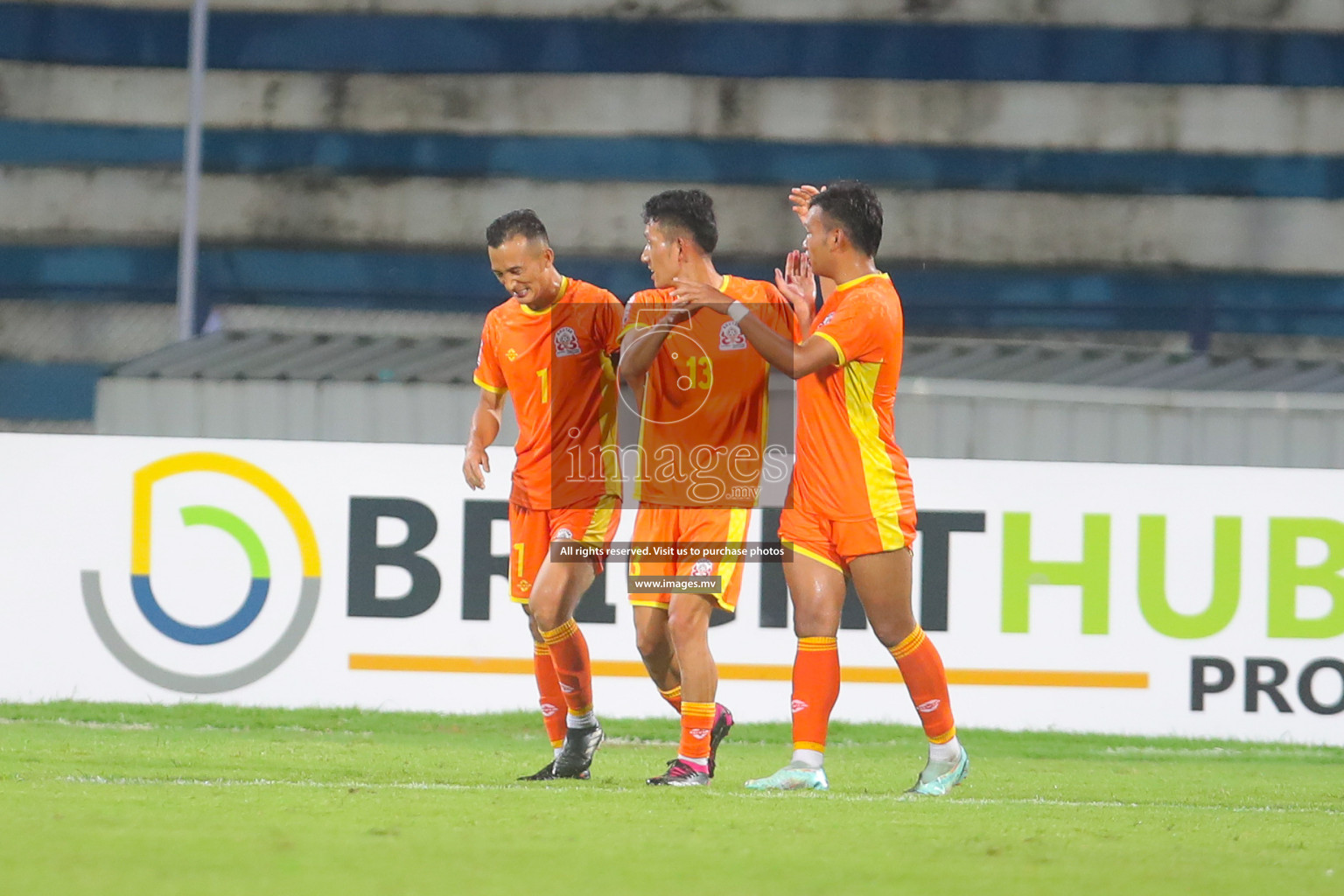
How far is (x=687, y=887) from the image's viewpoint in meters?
3.80

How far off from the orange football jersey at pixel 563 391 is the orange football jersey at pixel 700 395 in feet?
0.91

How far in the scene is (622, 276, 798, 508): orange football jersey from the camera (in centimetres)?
584

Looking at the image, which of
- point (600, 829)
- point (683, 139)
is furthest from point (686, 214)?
A: point (683, 139)

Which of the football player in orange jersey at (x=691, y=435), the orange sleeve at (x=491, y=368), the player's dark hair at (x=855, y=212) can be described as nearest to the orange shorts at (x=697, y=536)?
the football player in orange jersey at (x=691, y=435)

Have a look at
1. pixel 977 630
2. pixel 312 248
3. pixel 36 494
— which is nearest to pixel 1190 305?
pixel 312 248

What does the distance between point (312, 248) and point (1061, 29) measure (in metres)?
10.3

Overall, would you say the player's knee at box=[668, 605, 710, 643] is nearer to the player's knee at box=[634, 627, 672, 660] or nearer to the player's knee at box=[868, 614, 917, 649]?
the player's knee at box=[634, 627, 672, 660]

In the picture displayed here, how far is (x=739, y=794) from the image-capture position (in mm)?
5473

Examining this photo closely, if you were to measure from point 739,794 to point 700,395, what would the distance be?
4.54 feet

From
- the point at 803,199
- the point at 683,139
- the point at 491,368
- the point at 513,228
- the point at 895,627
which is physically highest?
the point at 683,139

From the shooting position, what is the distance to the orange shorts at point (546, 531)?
20.1 feet

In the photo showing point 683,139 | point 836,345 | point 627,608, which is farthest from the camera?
point 683,139

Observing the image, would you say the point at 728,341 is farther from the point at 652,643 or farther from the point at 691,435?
the point at 652,643

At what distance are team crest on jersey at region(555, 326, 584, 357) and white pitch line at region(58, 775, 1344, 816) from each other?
1.58 metres
